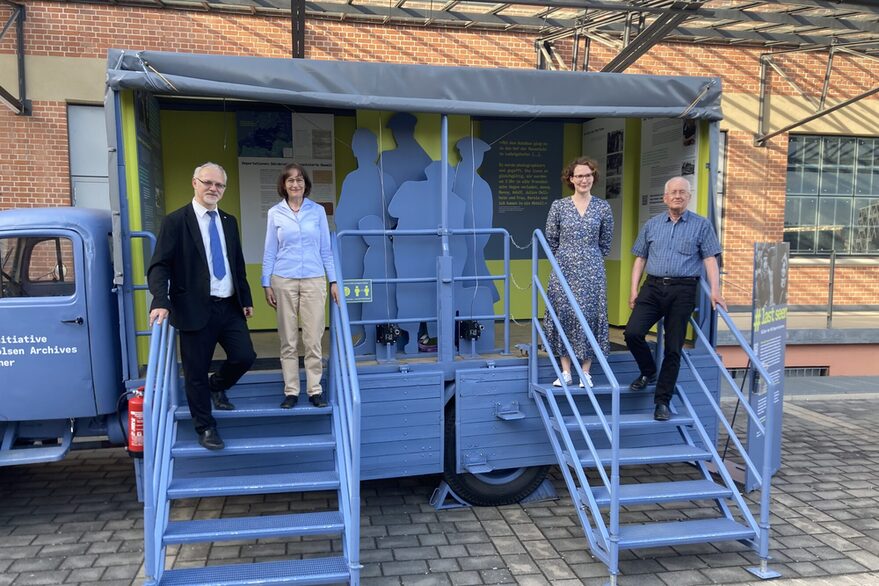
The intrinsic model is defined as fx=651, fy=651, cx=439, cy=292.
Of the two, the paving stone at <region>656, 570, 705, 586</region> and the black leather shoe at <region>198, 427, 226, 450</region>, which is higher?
the black leather shoe at <region>198, 427, 226, 450</region>

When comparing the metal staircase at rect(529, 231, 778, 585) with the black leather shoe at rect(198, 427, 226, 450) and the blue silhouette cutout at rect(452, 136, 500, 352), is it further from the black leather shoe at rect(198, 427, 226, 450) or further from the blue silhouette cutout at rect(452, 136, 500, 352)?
the black leather shoe at rect(198, 427, 226, 450)

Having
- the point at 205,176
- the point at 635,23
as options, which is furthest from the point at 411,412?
the point at 635,23

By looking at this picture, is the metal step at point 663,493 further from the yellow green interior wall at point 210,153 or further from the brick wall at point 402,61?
the brick wall at point 402,61

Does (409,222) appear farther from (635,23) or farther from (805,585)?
(635,23)

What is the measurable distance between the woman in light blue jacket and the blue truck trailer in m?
0.13

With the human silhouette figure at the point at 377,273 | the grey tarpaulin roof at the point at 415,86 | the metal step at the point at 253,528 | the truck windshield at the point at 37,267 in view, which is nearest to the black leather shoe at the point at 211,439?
the metal step at the point at 253,528

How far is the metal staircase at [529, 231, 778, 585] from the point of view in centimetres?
363

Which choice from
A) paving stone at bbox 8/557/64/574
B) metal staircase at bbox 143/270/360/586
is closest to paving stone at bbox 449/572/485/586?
metal staircase at bbox 143/270/360/586

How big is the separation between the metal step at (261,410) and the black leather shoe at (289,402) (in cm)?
3

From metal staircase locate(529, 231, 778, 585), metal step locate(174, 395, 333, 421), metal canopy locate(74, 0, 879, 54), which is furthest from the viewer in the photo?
metal canopy locate(74, 0, 879, 54)

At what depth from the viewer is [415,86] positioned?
4.27 meters

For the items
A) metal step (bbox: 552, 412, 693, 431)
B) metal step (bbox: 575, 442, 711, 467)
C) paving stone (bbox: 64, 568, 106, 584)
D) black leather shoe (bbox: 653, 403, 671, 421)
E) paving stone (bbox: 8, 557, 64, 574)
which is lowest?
paving stone (bbox: 64, 568, 106, 584)

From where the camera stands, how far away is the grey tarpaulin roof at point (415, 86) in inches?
152

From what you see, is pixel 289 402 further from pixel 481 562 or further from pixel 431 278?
pixel 481 562
